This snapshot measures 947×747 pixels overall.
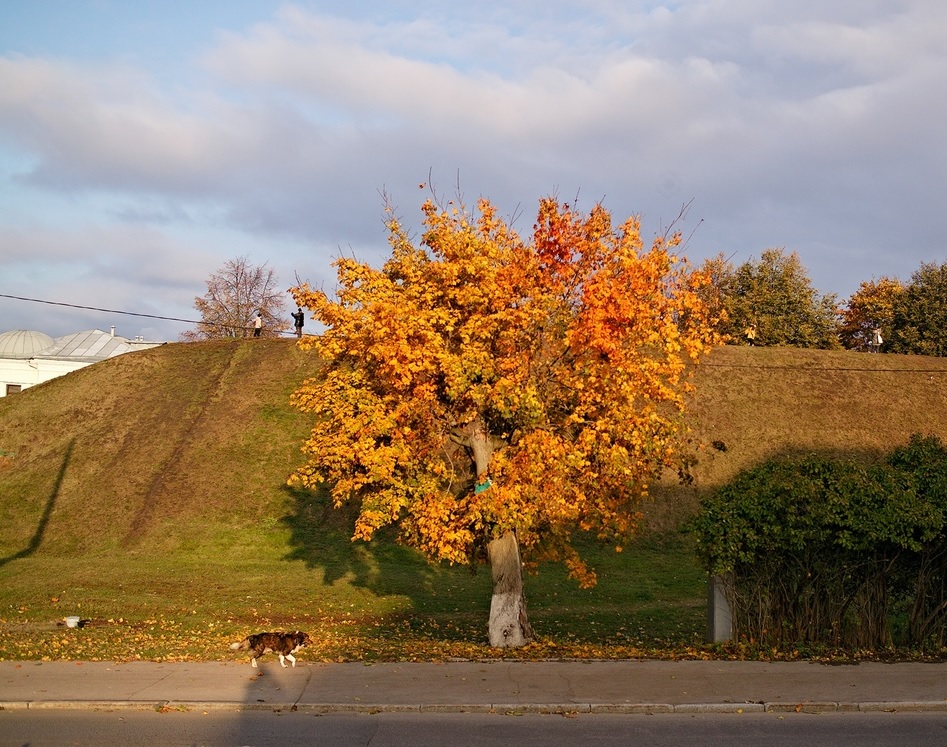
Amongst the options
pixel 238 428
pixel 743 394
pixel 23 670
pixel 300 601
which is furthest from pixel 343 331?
pixel 743 394

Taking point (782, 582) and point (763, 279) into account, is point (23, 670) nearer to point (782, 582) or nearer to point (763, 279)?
point (782, 582)

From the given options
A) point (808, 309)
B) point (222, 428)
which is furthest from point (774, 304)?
point (222, 428)

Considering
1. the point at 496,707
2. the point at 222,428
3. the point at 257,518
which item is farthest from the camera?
the point at 222,428

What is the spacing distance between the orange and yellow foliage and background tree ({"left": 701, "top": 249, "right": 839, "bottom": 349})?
5501cm

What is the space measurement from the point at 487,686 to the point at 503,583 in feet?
17.5

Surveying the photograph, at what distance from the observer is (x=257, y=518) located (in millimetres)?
37875

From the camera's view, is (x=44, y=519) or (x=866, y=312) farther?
(x=866, y=312)

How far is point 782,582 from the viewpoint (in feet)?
50.9

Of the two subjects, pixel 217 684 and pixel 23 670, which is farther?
pixel 23 670

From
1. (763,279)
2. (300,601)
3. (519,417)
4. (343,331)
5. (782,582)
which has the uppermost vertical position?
(763,279)

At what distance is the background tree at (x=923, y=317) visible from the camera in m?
66.2

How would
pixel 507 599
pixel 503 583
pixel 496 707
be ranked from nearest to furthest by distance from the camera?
pixel 496 707 → pixel 507 599 → pixel 503 583

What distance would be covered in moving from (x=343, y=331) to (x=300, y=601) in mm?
12206

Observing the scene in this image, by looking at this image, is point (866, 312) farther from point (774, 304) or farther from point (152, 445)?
point (152, 445)
